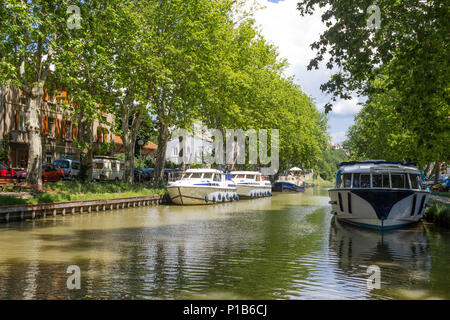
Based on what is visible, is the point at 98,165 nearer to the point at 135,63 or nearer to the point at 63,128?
the point at 63,128

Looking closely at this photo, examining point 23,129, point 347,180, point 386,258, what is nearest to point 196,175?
point 347,180

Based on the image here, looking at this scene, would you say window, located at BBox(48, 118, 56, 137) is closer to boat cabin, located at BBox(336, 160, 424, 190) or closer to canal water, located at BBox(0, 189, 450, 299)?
canal water, located at BBox(0, 189, 450, 299)

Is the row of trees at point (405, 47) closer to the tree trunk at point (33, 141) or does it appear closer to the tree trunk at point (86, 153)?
the tree trunk at point (33, 141)

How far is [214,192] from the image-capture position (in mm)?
36312

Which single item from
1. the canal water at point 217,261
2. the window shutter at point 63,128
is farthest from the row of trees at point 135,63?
the window shutter at point 63,128

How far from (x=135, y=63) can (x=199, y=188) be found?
1068cm

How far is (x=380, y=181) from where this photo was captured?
20.7 meters

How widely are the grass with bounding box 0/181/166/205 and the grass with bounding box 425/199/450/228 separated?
61.3ft

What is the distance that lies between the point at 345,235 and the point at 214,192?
61.0 feet

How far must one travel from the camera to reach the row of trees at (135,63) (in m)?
22.7

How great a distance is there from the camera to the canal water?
884 cm

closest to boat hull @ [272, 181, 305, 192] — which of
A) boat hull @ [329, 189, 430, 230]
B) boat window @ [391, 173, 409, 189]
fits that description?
boat hull @ [329, 189, 430, 230]

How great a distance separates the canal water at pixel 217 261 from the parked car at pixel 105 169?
2734cm
